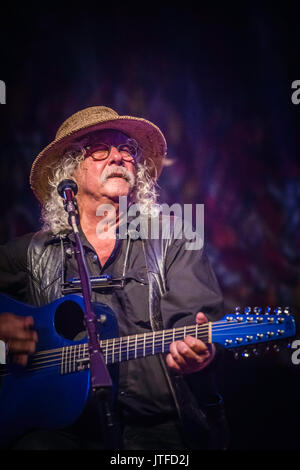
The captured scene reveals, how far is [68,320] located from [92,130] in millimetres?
1430

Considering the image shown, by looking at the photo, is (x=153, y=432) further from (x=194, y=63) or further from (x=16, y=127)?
Answer: (x=194, y=63)

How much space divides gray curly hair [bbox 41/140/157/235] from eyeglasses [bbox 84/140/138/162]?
0.07 m

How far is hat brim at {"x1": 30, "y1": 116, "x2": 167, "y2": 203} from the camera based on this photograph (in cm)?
275

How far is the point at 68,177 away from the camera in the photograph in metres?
2.94

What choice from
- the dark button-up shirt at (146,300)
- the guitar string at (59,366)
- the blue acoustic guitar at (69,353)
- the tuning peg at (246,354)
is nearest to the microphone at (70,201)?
the blue acoustic guitar at (69,353)

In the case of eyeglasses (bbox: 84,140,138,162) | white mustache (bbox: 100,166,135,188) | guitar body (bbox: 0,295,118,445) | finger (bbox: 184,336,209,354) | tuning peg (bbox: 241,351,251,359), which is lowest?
guitar body (bbox: 0,295,118,445)

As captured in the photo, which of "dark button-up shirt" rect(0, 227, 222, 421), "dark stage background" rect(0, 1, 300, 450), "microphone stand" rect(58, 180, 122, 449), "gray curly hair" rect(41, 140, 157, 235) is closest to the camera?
"microphone stand" rect(58, 180, 122, 449)

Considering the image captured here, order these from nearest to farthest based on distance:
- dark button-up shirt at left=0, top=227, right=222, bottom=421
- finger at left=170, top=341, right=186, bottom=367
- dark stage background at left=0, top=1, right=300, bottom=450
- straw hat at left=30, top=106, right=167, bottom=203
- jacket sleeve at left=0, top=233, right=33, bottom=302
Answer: finger at left=170, top=341, right=186, bottom=367 < dark button-up shirt at left=0, top=227, right=222, bottom=421 < jacket sleeve at left=0, top=233, right=33, bottom=302 < straw hat at left=30, top=106, right=167, bottom=203 < dark stage background at left=0, top=1, right=300, bottom=450

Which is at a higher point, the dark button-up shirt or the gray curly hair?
the gray curly hair

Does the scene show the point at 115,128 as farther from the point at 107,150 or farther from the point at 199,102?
the point at 199,102

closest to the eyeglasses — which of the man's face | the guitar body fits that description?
the man's face

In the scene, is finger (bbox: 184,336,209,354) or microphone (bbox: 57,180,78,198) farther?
microphone (bbox: 57,180,78,198)

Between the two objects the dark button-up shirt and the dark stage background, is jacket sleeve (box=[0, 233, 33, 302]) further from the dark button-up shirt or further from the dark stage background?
the dark stage background

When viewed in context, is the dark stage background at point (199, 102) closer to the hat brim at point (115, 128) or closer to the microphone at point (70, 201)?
the hat brim at point (115, 128)
